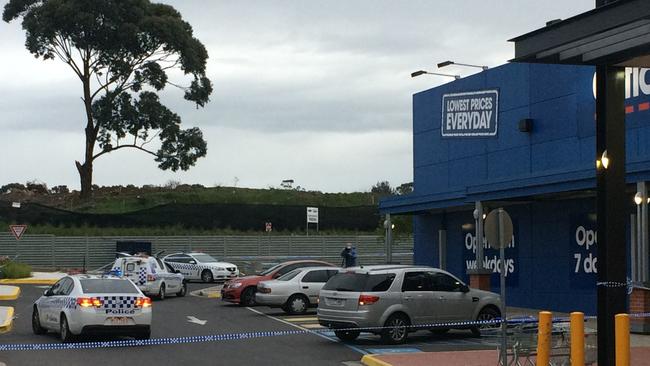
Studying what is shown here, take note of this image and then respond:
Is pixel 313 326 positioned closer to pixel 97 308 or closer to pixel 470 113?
pixel 97 308

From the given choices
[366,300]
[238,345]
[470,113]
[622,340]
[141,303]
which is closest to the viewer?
[622,340]

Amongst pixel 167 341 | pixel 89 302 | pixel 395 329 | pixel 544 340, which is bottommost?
pixel 167 341

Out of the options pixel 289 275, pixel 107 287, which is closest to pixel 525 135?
pixel 289 275

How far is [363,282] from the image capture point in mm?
20156

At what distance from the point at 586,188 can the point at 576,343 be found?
34.4 feet

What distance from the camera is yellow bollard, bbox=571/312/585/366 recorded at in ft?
43.9

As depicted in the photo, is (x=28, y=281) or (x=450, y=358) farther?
(x=28, y=281)

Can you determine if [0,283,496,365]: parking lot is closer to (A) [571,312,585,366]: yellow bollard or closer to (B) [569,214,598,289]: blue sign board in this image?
(A) [571,312,585,366]: yellow bollard

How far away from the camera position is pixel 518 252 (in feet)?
96.7

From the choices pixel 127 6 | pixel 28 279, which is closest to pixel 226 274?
pixel 28 279

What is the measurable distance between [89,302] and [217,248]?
123 ft

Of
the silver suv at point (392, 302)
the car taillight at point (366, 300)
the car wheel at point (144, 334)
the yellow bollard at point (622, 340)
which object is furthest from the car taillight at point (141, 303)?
the yellow bollard at point (622, 340)

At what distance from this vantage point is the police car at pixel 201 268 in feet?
149

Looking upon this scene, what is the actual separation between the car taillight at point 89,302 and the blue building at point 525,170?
445 inches
